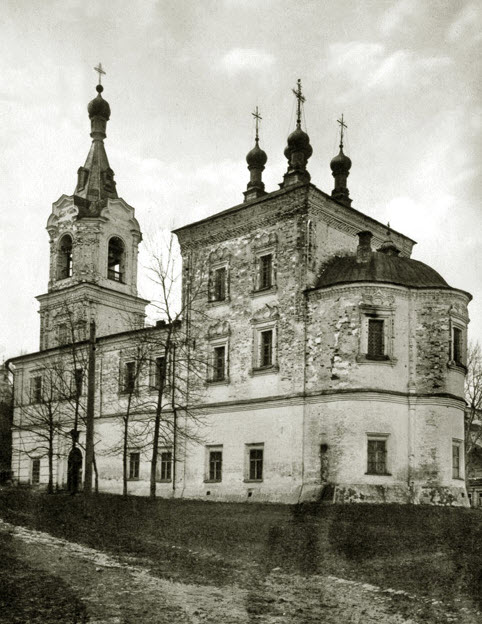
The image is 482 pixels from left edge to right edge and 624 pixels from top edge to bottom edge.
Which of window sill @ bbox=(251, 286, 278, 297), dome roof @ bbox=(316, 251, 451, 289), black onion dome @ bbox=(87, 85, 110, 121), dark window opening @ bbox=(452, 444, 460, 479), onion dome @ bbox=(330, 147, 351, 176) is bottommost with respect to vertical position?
dark window opening @ bbox=(452, 444, 460, 479)

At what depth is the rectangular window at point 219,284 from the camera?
28.0m

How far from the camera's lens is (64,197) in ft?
123

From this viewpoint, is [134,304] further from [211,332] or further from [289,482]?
[289,482]

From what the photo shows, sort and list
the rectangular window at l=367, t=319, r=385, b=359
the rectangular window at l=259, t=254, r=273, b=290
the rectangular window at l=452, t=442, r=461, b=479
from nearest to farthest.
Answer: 1. the rectangular window at l=367, t=319, r=385, b=359
2. the rectangular window at l=452, t=442, r=461, b=479
3. the rectangular window at l=259, t=254, r=273, b=290

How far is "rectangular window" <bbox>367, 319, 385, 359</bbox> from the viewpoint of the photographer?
78.7 feet

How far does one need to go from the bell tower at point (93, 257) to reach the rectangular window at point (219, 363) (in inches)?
356

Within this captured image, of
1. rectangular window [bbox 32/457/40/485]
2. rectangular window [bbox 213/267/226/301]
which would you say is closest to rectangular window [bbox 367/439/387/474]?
rectangular window [bbox 213/267/226/301]

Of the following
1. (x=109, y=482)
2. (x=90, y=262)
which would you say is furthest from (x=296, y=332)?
(x=90, y=262)

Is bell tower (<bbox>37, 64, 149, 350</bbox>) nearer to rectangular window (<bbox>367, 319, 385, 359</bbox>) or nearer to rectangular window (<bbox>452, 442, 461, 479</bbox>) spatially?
rectangular window (<bbox>367, 319, 385, 359</bbox>)

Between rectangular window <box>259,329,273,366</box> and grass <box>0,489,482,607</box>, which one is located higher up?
rectangular window <box>259,329,273,366</box>

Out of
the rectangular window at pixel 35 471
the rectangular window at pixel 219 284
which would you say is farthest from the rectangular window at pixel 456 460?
the rectangular window at pixel 35 471

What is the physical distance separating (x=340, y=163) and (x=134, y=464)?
14334 millimetres

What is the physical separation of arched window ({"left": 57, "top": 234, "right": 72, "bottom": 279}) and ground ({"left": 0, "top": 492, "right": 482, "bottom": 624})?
1970 centimetres

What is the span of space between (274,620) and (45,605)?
256cm
